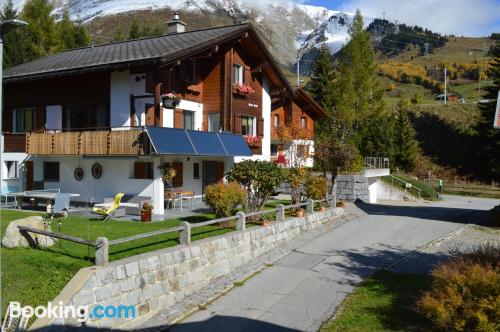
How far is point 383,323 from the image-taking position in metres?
9.23

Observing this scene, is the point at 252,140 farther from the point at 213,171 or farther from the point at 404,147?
the point at 404,147

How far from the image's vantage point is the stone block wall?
28.2 m

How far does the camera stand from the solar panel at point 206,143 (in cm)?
2075

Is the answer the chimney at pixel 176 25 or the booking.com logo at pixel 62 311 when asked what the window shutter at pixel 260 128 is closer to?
the chimney at pixel 176 25

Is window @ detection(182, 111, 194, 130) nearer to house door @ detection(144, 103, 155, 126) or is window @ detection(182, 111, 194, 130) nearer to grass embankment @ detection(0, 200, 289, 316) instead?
house door @ detection(144, 103, 155, 126)

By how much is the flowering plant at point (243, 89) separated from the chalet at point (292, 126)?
4.29 meters

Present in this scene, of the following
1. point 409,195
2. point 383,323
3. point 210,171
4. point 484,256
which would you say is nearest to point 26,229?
point 383,323

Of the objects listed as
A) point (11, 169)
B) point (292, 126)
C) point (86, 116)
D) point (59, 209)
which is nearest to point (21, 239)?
point (59, 209)

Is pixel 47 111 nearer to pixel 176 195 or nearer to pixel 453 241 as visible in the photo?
pixel 176 195

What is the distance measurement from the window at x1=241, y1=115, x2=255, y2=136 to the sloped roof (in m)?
5.29

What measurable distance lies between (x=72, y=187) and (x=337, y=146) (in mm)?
13283

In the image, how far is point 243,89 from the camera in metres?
26.5

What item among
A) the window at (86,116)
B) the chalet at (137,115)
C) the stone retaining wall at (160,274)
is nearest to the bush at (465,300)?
the stone retaining wall at (160,274)

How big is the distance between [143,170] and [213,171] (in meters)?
5.47
